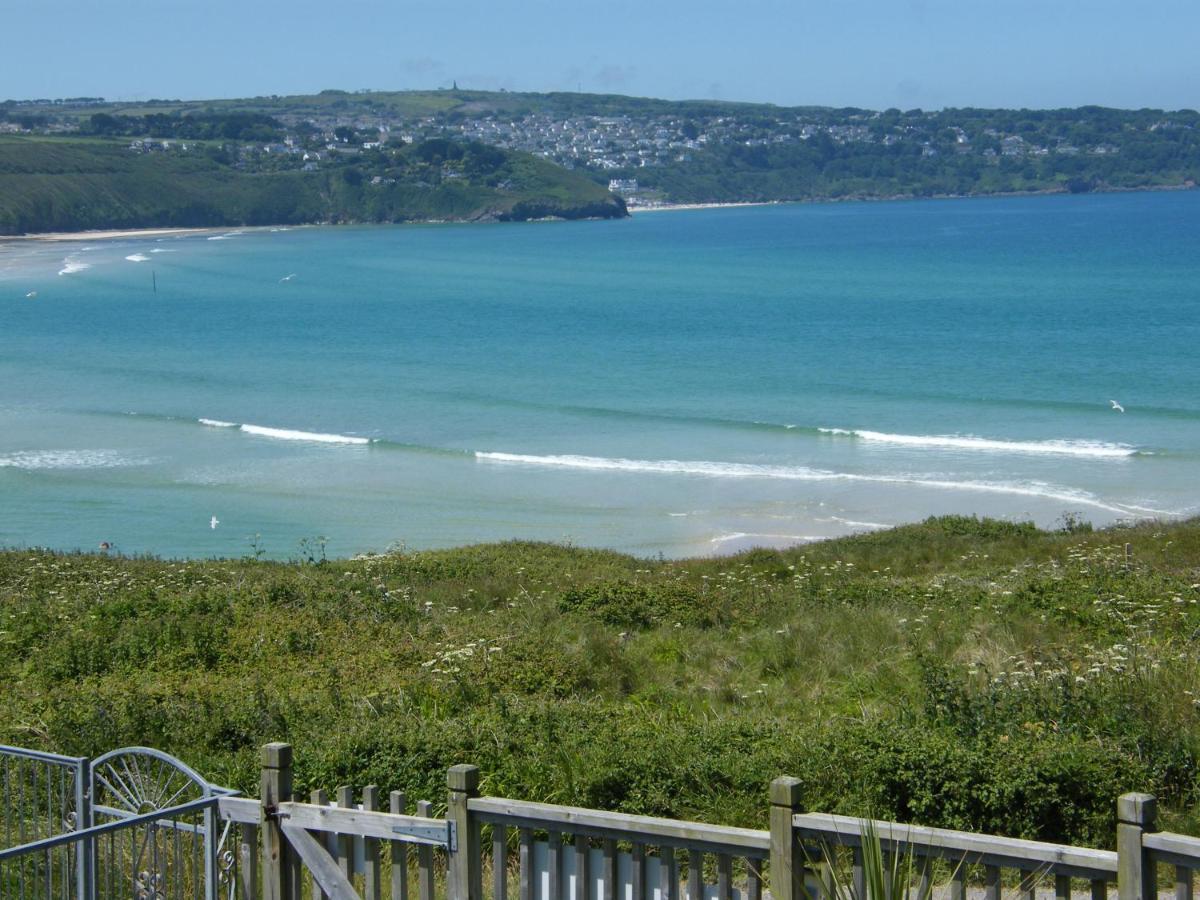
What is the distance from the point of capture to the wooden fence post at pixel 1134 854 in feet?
14.7

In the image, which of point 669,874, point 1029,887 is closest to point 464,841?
point 669,874

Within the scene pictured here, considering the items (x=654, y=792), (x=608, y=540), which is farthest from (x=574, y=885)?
(x=608, y=540)

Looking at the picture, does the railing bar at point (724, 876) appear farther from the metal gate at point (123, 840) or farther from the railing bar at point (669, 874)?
the metal gate at point (123, 840)

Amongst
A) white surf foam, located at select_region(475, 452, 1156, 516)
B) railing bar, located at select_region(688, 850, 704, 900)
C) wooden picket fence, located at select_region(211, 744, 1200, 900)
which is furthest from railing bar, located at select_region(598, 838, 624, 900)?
white surf foam, located at select_region(475, 452, 1156, 516)

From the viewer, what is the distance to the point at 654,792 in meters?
7.11

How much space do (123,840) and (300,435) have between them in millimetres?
40421

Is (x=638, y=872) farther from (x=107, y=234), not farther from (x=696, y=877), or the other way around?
(x=107, y=234)

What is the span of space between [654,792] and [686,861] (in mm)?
629

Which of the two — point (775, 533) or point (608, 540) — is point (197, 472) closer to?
point (608, 540)

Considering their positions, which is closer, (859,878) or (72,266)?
(859,878)

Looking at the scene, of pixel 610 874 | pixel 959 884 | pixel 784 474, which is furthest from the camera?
pixel 784 474

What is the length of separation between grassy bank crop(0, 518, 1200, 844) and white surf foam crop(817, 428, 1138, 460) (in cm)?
2212

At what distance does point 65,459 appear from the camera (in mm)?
41625

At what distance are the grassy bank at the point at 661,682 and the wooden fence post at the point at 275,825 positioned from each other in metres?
1.97
